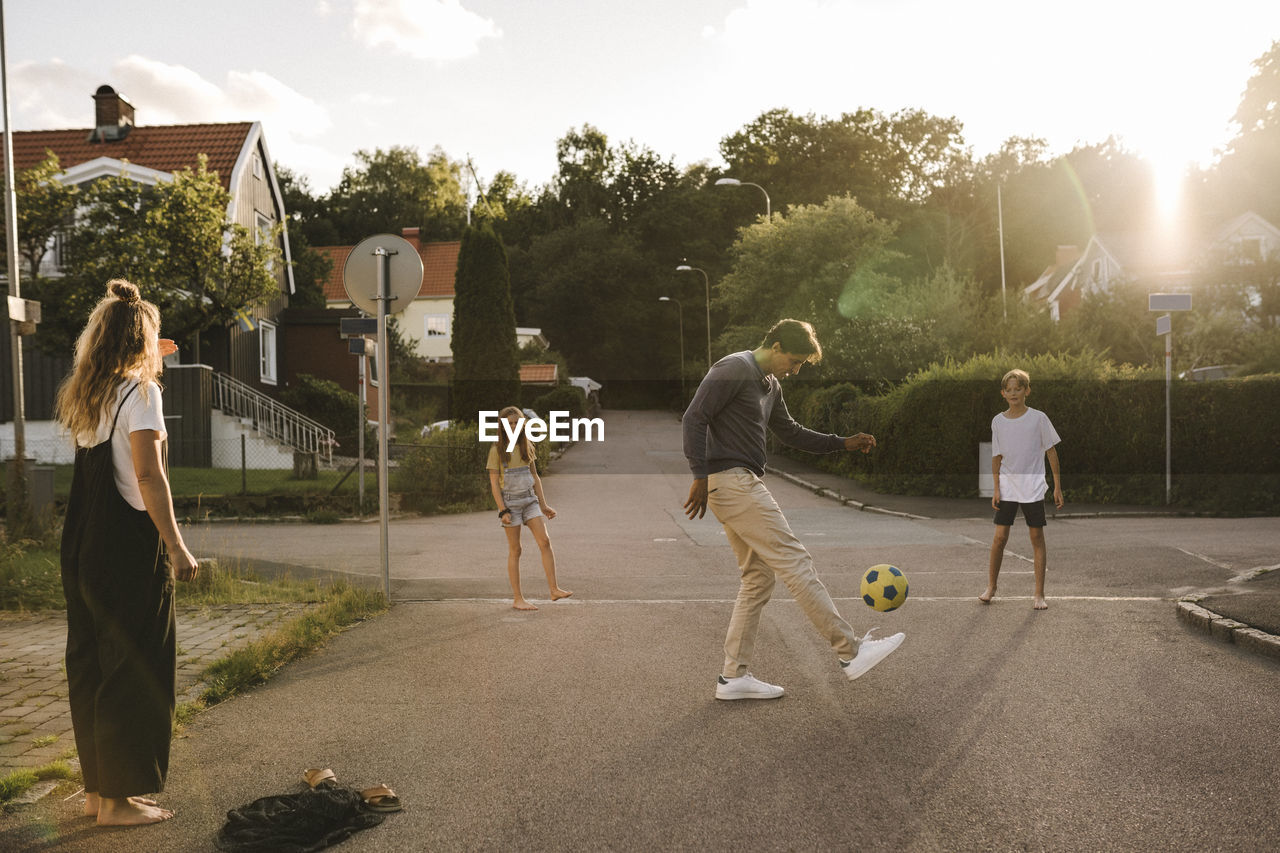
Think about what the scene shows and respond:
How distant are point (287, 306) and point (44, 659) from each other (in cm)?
3128

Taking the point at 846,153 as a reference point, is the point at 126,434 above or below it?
below

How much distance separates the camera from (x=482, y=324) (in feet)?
98.3

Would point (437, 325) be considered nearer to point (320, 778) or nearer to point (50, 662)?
point (50, 662)

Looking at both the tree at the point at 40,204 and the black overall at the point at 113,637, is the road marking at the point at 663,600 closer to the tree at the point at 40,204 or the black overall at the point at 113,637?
the black overall at the point at 113,637

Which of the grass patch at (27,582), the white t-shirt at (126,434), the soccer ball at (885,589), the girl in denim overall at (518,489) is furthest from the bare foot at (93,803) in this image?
the girl in denim overall at (518,489)

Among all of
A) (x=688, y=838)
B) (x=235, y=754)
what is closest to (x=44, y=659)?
(x=235, y=754)

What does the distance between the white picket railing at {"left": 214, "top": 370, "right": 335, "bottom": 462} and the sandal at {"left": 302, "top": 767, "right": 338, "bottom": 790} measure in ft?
74.7

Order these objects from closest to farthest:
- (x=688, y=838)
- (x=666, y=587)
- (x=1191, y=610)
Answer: (x=688, y=838), (x=1191, y=610), (x=666, y=587)

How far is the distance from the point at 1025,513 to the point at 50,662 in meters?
7.09

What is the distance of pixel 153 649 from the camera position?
3.91 metres

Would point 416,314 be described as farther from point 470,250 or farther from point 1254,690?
point 1254,690

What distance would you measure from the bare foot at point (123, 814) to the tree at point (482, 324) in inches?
1013

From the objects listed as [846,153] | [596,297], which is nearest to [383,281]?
[846,153]

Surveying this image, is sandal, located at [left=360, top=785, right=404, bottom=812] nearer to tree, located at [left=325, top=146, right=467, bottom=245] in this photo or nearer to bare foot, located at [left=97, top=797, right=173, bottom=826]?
bare foot, located at [left=97, top=797, right=173, bottom=826]
